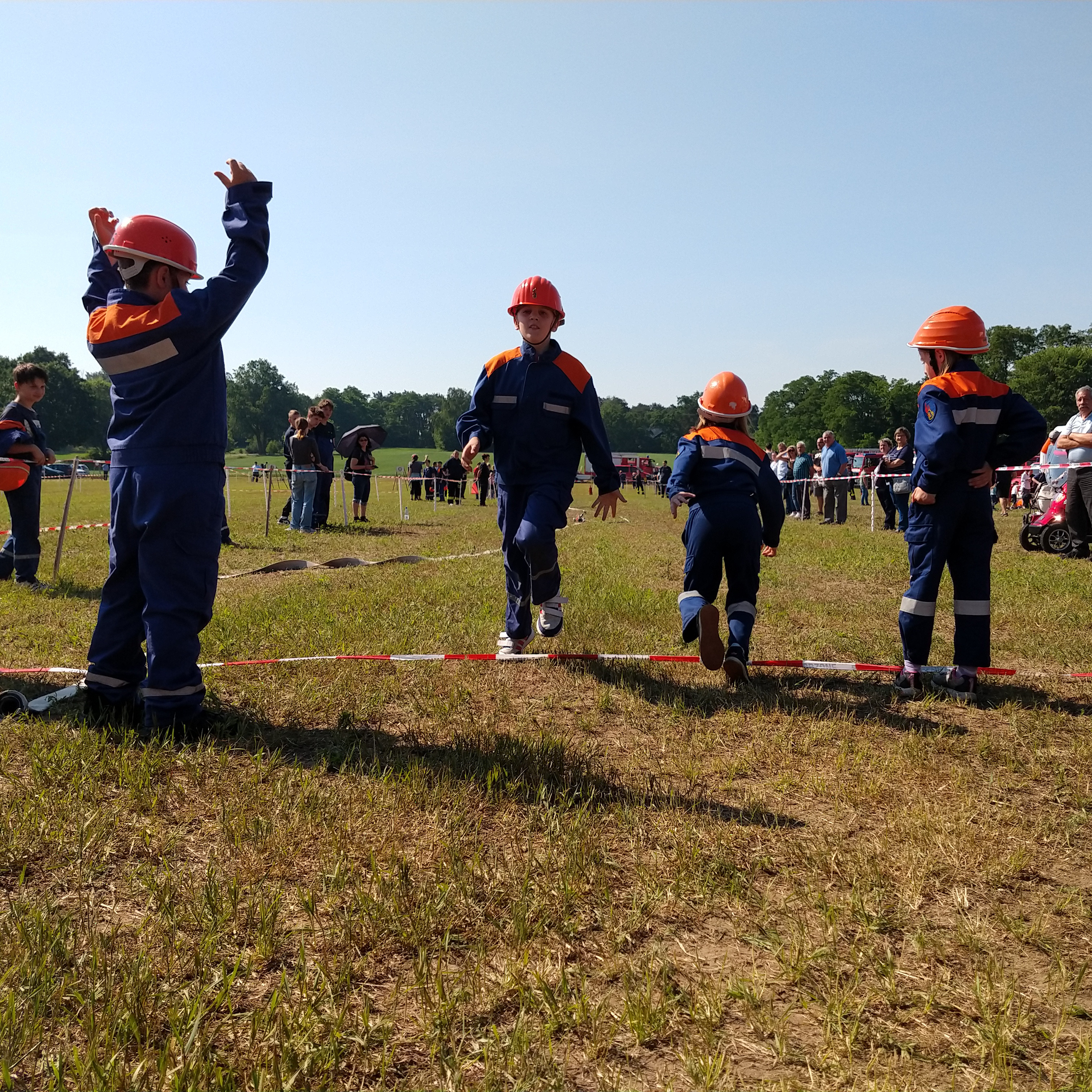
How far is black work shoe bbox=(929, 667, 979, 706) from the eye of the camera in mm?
5039

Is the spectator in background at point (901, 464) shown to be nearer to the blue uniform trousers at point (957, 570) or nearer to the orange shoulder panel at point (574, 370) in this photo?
the blue uniform trousers at point (957, 570)

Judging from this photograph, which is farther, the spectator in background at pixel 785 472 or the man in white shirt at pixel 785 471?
the man in white shirt at pixel 785 471

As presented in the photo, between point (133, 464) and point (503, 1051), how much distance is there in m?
3.04

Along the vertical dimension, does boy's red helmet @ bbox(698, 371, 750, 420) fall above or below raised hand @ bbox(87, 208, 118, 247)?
below

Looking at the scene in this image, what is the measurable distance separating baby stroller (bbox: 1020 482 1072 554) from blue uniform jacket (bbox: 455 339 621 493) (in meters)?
10.3

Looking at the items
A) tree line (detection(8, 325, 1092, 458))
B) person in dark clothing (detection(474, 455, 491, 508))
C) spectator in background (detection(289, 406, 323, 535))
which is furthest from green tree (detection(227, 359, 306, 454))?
spectator in background (detection(289, 406, 323, 535))

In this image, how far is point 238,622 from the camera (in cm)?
678

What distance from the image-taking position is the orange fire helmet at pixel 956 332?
515 cm

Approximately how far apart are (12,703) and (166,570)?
3.96ft

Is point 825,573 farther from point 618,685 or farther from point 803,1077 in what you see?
point 803,1077

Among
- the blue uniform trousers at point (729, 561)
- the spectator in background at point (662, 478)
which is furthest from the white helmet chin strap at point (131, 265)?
the spectator in background at point (662, 478)

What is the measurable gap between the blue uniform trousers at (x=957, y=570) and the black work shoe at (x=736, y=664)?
2.93 feet

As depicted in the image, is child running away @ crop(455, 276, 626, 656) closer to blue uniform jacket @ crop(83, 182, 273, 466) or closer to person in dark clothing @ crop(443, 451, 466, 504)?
blue uniform jacket @ crop(83, 182, 273, 466)

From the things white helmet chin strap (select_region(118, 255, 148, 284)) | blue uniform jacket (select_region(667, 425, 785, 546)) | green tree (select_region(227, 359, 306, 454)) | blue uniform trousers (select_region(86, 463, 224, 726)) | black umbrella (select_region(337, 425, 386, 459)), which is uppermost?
green tree (select_region(227, 359, 306, 454))
